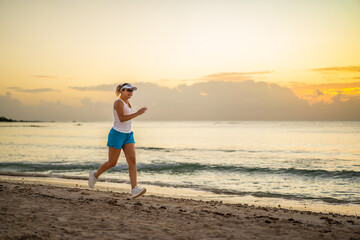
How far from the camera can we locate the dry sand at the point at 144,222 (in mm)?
4531

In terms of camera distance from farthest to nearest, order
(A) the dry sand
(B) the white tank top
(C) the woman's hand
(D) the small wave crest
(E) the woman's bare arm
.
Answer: (D) the small wave crest
(B) the white tank top
(E) the woman's bare arm
(C) the woman's hand
(A) the dry sand

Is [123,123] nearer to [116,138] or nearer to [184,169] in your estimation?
[116,138]

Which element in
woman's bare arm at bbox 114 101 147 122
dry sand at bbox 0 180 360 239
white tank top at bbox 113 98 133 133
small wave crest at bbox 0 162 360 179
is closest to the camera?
dry sand at bbox 0 180 360 239

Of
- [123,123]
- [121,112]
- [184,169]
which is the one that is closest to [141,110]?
[121,112]

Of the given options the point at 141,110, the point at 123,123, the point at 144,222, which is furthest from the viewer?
the point at 123,123

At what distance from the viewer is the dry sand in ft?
14.9

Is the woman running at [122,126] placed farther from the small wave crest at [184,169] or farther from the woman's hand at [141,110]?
the small wave crest at [184,169]

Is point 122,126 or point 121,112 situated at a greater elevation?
point 121,112

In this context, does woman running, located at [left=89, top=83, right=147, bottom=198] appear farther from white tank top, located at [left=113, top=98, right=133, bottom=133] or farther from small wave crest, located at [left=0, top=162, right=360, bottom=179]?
small wave crest, located at [left=0, top=162, right=360, bottom=179]

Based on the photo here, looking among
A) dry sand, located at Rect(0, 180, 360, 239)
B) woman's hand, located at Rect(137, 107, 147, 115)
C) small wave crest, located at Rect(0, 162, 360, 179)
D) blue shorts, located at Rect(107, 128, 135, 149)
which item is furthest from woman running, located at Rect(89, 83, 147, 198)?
small wave crest, located at Rect(0, 162, 360, 179)

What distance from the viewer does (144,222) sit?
17.2ft

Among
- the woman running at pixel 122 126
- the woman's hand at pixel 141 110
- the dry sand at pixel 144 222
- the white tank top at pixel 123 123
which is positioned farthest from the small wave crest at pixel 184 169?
the woman's hand at pixel 141 110

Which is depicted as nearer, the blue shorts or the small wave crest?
the blue shorts

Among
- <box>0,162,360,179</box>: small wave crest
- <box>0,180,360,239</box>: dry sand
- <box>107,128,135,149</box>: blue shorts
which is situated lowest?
<box>0,162,360,179</box>: small wave crest
